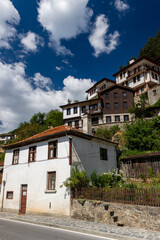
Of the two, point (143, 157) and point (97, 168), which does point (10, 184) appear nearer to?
point (97, 168)

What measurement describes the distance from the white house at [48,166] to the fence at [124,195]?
5.30 feet

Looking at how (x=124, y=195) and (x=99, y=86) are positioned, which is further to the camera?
(x=99, y=86)

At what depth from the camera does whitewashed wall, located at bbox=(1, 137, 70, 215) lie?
1355cm

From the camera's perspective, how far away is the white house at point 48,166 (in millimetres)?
13891

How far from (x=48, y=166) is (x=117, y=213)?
7.04m

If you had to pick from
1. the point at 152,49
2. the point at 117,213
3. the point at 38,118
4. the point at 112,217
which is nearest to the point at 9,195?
the point at 112,217

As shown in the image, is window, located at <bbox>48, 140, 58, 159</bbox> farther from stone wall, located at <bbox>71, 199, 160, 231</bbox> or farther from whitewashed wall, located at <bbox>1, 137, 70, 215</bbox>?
stone wall, located at <bbox>71, 199, 160, 231</bbox>

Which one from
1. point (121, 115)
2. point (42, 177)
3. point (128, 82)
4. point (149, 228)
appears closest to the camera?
point (149, 228)

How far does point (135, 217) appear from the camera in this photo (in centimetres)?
931

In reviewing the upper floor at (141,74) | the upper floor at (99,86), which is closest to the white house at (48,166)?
the upper floor at (141,74)

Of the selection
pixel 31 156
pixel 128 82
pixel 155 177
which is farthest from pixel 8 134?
pixel 155 177

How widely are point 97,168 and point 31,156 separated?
646 cm

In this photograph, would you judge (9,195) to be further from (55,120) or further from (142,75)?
(142,75)

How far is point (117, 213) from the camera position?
1012 cm
